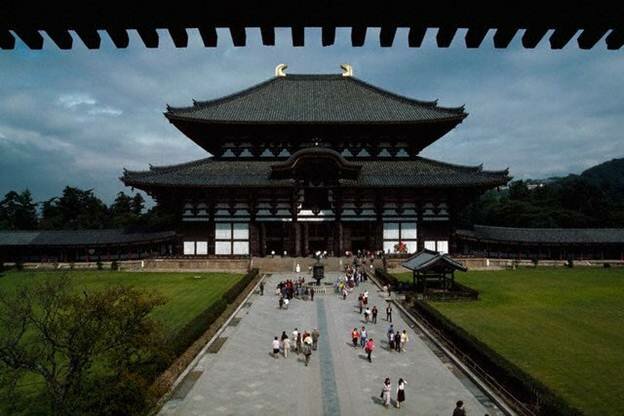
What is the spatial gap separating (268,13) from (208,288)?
109ft

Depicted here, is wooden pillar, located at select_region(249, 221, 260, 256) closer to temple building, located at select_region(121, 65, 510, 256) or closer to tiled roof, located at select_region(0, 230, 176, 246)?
temple building, located at select_region(121, 65, 510, 256)

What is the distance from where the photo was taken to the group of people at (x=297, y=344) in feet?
69.6

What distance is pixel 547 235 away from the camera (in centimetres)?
5512

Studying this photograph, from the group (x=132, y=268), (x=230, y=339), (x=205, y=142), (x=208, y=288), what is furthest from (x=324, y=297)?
(x=205, y=142)

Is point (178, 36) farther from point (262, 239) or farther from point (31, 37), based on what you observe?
point (262, 239)

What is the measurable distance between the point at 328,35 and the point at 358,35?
1.33 feet

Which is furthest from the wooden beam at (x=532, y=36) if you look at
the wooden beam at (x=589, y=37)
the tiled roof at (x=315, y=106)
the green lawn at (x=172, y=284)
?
the tiled roof at (x=315, y=106)

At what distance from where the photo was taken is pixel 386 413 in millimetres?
15781

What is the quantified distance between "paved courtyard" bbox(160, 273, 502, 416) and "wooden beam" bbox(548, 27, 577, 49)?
43.3 ft

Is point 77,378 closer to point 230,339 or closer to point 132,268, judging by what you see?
point 230,339

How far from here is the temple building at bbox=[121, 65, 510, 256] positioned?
49688mm

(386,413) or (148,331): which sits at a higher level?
(148,331)

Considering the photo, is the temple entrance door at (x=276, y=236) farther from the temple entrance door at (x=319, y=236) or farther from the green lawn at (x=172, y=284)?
the green lawn at (x=172, y=284)

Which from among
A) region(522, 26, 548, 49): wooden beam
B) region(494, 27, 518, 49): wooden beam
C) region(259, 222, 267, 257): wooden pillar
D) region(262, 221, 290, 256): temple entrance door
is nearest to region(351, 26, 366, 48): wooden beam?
region(494, 27, 518, 49): wooden beam
